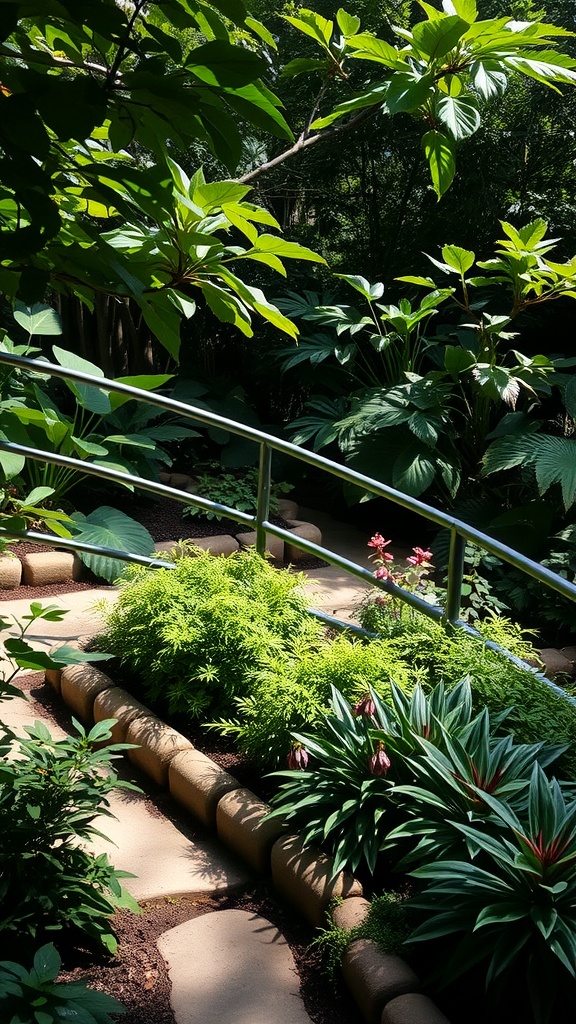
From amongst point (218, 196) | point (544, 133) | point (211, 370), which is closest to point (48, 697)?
point (218, 196)

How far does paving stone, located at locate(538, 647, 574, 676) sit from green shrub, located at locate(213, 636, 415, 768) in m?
1.84

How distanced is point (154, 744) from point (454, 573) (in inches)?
43.5

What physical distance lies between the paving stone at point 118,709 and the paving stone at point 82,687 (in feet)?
0.13

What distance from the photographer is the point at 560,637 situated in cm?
519

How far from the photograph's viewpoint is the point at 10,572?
178 inches

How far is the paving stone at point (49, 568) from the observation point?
15.1ft

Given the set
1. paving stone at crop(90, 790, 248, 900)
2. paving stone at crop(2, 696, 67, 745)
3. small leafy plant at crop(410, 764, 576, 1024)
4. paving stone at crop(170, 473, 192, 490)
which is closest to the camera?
small leafy plant at crop(410, 764, 576, 1024)

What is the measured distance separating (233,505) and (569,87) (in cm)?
426

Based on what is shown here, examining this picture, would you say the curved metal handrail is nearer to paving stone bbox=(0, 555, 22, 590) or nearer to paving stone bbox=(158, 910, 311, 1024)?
paving stone bbox=(0, 555, 22, 590)

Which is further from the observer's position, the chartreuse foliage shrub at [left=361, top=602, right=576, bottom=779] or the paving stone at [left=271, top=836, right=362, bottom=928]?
the chartreuse foliage shrub at [left=361, top=602, right=576, bottom=779]

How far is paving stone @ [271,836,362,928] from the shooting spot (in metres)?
2.30

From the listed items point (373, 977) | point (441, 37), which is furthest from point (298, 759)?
point (441, 37)

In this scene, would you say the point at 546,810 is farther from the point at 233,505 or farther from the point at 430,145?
Result: the point at 233,505

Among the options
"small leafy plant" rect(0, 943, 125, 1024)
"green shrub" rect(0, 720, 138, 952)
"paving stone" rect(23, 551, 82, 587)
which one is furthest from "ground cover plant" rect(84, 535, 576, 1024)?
"paving stone" rect(23, 551, 82, 587)
